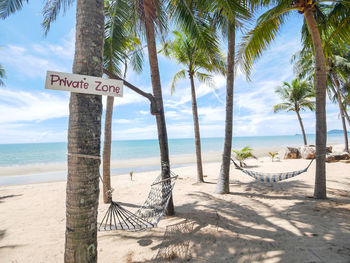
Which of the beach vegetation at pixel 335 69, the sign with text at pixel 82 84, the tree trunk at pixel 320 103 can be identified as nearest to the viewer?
the sign with text at pixel 82 84

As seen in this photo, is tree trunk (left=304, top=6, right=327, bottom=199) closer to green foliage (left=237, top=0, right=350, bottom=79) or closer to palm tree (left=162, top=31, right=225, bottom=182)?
green foliage (left=237, top=0, right=350, bottom=79)

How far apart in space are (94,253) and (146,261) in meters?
1.03

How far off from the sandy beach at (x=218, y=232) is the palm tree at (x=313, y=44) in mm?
925

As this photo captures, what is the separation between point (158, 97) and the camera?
12.0ft

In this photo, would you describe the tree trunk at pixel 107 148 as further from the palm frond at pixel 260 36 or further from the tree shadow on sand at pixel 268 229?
the palm frond at pixel 260 36

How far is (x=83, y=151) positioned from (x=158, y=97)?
97.7 inches

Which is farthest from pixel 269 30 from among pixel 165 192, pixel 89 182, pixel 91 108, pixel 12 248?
pixel 12 248

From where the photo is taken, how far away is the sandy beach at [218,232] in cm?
221

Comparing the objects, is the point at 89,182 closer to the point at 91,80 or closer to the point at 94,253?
the point at 94,253

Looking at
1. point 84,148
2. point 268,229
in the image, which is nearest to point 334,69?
point 268,229

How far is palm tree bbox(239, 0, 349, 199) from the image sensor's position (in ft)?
13.3

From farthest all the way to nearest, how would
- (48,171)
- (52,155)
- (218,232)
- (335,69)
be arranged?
(52,155)
(48,171)
(335,69)
(218,232)

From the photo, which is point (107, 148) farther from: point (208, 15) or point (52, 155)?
point (52, 155)

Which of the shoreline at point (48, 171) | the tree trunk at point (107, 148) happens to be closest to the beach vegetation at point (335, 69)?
the shoreline at point (48, 171)
